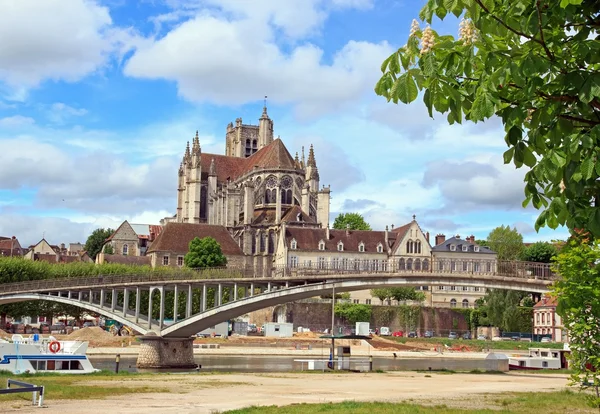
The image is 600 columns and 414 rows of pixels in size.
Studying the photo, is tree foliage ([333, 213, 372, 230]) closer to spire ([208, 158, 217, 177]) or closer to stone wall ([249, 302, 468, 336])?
spire ([208, 158, 217, 177])

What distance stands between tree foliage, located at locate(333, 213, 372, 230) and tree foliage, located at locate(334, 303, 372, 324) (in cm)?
4474

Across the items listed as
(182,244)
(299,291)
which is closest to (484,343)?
(299,291)

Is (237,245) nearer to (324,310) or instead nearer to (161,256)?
(161,256)

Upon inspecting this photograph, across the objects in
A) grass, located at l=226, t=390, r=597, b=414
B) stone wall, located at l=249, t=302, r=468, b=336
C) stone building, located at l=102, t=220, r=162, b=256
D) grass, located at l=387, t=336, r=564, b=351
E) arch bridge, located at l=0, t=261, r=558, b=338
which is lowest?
grass, located at l=387, t=336, r=564, b=351

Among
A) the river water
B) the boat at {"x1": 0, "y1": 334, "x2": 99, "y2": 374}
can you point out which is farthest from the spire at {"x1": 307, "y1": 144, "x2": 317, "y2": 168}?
the boat at {"x1": 0, "y1": 334, "x2": 99, "y2": 374}

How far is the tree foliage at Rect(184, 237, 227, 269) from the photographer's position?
100250 mm

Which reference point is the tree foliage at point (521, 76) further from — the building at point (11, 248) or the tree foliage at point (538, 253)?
the building at point (11, 248)

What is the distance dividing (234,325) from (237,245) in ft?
81.5

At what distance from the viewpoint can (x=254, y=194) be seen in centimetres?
A: 11712

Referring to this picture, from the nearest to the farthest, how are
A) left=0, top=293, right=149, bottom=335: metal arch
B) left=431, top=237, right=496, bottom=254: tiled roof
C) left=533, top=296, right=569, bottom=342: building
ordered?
left=0, top=293, right=149, bottom=335: metal arch
left=533, top=296, right=569, bottom=342: building
left=431, top=237, right=496, bottom=254: tiled roof

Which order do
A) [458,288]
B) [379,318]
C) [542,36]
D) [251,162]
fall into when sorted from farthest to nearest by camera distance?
1. [251,162]
2. [458,288]
3. [379,318]
4. [542,36]

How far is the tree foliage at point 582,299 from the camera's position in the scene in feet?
50.4

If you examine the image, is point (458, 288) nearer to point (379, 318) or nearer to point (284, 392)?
point (379, 318)

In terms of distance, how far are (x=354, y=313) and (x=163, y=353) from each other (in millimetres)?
45444
